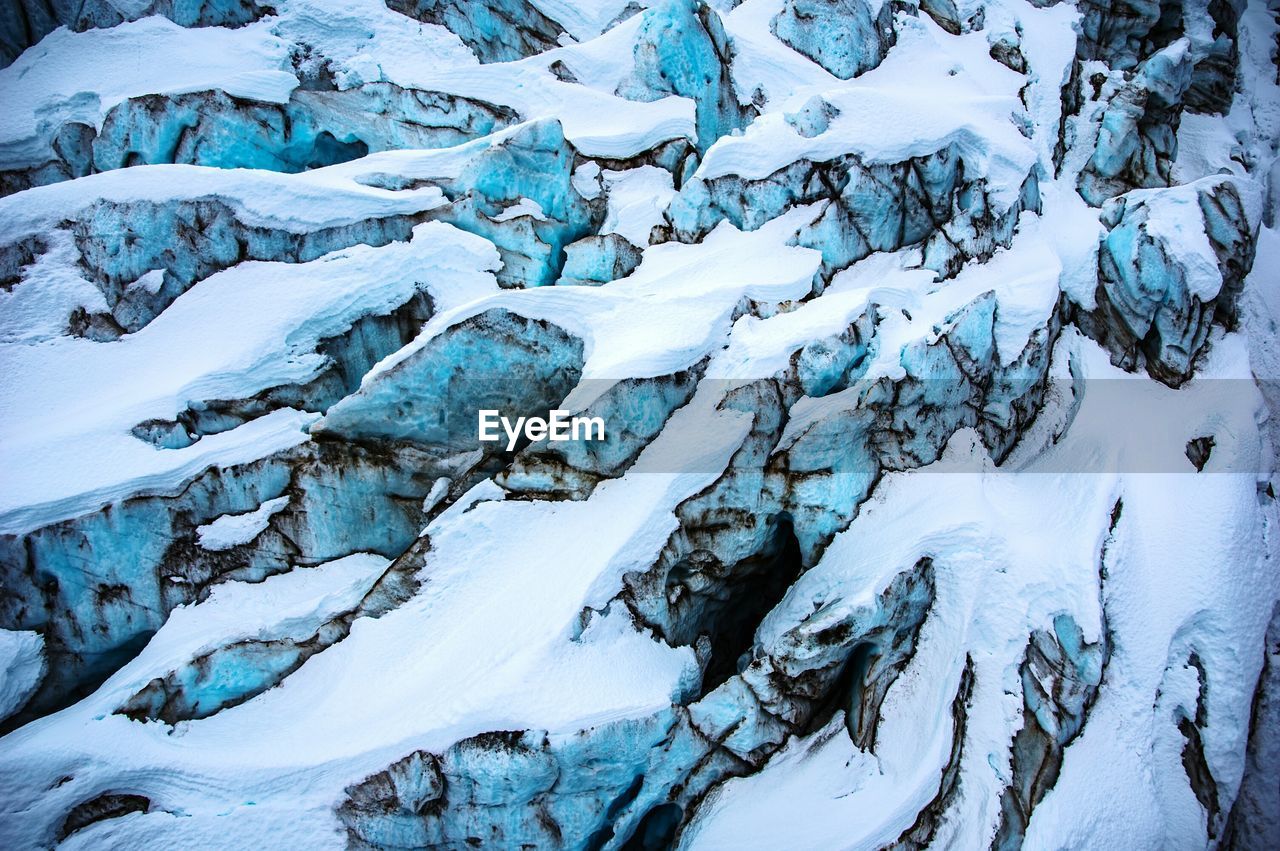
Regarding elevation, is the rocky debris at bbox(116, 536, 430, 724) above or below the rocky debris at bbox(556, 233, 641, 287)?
below

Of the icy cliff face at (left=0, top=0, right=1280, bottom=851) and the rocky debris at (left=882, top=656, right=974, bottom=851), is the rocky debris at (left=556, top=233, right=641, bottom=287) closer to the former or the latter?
the icy cliff face at (left=0, top=0, right=1280, bottom=851)

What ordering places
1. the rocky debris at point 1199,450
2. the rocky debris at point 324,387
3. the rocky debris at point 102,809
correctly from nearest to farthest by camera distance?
the rocky debris at point 102,809 → the rocky debris at point 324,387 → the rocky debris at point 1199,450

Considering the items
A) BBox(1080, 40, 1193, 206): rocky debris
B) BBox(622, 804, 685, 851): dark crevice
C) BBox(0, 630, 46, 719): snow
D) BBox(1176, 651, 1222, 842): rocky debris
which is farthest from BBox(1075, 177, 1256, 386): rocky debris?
BBox(0, 630, 46, 719): snow

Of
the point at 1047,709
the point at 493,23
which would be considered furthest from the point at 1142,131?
the point at 493,23

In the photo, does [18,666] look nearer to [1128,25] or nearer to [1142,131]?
[1142,131]

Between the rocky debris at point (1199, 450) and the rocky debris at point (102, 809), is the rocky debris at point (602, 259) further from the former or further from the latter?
the rocky debris at point (102, 809)

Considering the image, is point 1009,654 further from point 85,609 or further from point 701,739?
point 85,609

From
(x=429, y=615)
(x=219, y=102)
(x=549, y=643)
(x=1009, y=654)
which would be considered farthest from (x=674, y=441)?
(x=219, y=102)

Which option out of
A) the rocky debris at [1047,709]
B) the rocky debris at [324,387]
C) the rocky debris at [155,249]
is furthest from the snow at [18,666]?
the rocky debris at [1047,709]
